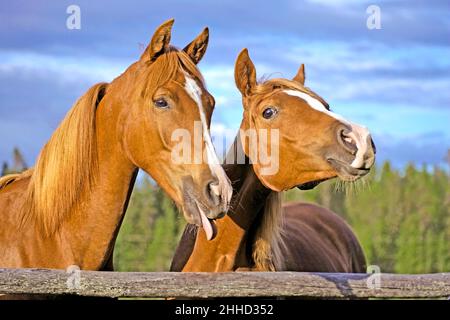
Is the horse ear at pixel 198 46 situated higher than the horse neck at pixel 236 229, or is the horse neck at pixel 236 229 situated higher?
the horse ear at pixel 198 46

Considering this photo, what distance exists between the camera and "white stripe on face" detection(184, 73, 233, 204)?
4316mm

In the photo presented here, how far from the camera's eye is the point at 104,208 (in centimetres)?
465

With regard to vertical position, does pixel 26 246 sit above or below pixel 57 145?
below

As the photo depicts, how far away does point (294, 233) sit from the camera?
7371 mm

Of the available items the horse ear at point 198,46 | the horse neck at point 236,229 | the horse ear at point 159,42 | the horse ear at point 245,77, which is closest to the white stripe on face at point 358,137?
the horse ear at point 245,77

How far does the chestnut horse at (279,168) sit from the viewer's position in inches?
205

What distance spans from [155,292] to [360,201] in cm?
6840

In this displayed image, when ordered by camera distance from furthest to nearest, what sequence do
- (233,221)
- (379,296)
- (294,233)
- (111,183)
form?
(294,233)
(233,221)
(379,296)
(111,183)

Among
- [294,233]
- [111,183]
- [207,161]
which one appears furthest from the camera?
[294,233]

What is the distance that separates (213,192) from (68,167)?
3.35ft

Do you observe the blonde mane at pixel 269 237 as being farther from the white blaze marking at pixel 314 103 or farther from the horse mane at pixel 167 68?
the horse mane at pixel 167 68

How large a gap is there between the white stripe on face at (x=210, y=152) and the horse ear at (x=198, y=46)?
0.37 metres
